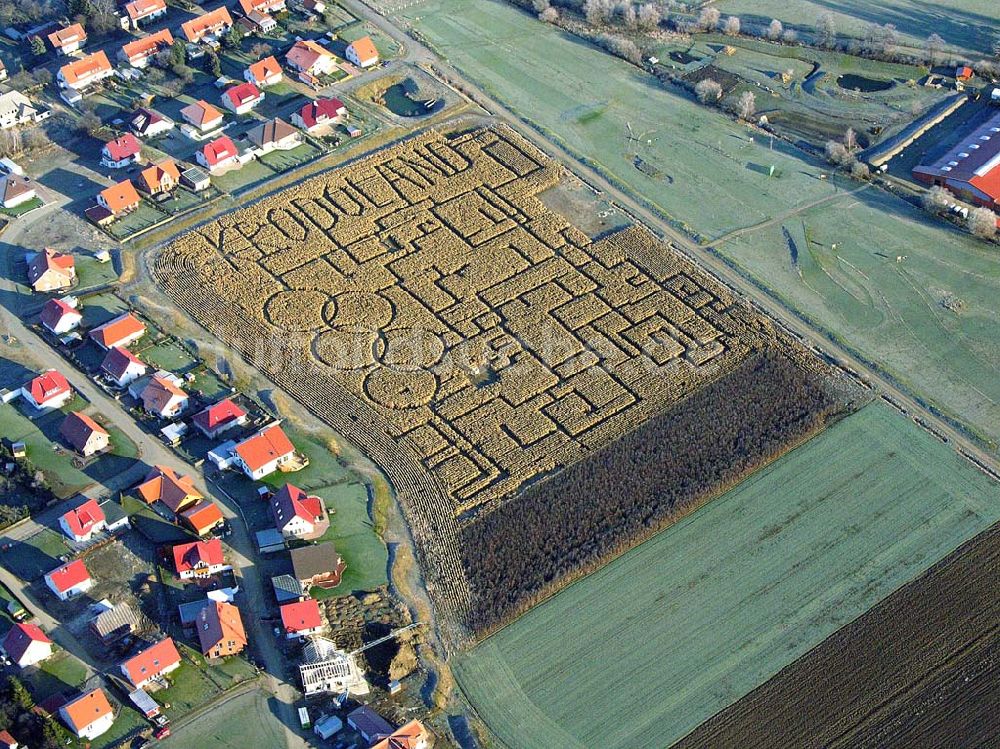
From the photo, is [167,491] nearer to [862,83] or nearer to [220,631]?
[220,631]

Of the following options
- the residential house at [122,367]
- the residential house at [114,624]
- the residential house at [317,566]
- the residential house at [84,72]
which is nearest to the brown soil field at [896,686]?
the residential house at [317,566]

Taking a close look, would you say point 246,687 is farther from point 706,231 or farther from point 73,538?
point 706,231

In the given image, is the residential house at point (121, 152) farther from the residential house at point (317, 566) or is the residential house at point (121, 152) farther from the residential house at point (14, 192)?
the residential house at point (317, 566)

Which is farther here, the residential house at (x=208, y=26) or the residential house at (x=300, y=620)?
the residential house at (x=208, y=26)

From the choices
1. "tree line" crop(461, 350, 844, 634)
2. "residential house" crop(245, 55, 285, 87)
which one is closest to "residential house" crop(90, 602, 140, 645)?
"tree line" crop(461, 350, 844, 634)

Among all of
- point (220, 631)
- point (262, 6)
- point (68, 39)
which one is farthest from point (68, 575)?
point (262, 6)

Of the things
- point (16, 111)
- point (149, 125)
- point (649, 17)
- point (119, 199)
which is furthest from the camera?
point (649, 17)
